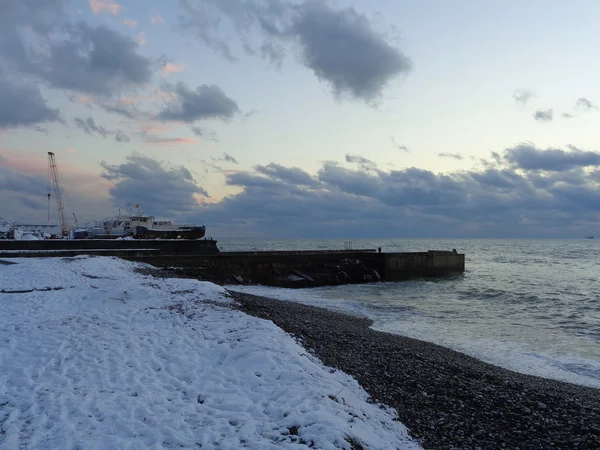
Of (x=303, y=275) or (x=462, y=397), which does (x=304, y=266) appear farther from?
(x=462, y=397)

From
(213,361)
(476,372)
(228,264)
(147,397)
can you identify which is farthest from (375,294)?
(147,397)

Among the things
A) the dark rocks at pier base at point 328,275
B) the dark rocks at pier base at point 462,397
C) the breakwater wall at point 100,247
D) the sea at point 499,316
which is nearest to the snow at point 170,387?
the dark rocks at pier base at point 462,397

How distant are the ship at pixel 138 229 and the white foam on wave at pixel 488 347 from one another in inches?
1455

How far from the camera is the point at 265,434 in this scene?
20.0 feet

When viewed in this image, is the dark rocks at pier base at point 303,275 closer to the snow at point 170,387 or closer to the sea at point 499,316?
the sea at point 499,316

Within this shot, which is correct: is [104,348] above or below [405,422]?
above

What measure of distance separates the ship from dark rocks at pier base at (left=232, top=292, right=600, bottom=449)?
152 ft

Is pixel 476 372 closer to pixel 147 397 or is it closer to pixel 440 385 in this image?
pixel 440 385

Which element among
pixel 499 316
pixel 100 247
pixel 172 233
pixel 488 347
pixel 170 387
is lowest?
pixel 499 316

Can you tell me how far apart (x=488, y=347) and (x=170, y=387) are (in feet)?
39.2

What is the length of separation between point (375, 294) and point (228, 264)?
12523 millimetres

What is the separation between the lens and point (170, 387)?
766cm

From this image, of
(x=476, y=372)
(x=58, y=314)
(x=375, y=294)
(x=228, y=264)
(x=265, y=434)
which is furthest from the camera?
(x=228, y=264)

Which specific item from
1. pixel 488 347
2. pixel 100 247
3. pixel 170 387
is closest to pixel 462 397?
pixel 170 387
